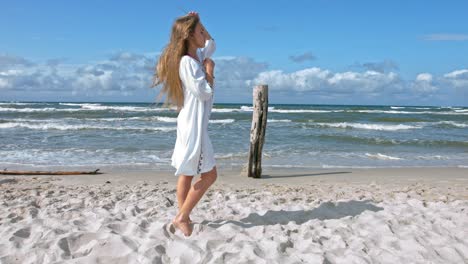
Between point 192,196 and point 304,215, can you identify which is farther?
point 304,215

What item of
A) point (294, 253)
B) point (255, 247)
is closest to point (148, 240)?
point (255, 247)

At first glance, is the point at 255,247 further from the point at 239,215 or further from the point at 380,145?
the point at 380,145

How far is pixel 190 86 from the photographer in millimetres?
3695

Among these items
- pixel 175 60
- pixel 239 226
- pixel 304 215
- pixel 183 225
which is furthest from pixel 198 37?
pixel 304 215

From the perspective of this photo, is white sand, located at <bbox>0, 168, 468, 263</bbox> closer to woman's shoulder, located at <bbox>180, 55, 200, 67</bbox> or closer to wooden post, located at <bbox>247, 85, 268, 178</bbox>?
woman's shoulder, located at <bbox>180, 55, 200, 67</bbox>

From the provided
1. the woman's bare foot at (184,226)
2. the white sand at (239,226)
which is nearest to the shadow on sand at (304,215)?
the white sand at (239,226)

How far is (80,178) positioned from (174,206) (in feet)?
12.3

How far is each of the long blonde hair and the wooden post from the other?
485 cm

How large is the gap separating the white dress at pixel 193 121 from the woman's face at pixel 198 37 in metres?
0.17

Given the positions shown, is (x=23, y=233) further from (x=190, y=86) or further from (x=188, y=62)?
(x=188, y=62)

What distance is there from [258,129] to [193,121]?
5058 mm

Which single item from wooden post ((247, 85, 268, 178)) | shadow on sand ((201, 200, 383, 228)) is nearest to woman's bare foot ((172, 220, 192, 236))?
shadow on sand ((201, 200, 383, 228))

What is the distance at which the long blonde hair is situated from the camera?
380 centimetres

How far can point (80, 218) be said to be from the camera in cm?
446
